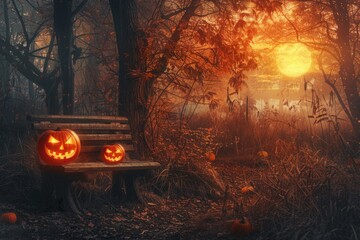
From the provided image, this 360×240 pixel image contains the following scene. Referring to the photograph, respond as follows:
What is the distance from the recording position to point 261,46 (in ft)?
37.3

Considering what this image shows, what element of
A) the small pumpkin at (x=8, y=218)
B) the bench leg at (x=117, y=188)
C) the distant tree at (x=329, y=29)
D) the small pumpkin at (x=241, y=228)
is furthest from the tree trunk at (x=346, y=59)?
the small pumpkin at (x=8, y=218)

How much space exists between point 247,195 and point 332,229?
2592 millimetres

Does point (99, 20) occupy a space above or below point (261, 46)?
above

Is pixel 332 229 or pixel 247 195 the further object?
pixel 247 195

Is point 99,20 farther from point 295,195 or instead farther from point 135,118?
point 295,195

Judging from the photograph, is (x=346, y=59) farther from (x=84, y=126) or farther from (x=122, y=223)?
(x=122, y=223)

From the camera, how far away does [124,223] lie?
207 inches

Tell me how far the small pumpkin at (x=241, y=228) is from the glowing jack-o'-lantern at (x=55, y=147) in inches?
83.3

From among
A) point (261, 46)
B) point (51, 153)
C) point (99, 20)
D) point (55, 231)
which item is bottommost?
point (55, 231)

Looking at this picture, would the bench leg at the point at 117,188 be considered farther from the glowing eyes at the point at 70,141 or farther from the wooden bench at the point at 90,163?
the glowing eyes at the point at 70,141

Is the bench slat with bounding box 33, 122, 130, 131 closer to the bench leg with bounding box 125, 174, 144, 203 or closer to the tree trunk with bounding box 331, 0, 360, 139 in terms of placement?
the bench leg with bounding box 125, 174, 144, 203

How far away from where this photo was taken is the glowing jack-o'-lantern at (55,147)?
514 centimetres

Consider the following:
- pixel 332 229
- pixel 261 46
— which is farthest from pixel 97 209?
pixel 261 46

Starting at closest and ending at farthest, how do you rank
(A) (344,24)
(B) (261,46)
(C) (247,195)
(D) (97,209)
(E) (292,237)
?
(E) (292,237) → (D) (97,209) → (C) (247,195) → (A) (344,24) → (B) (261,46)
